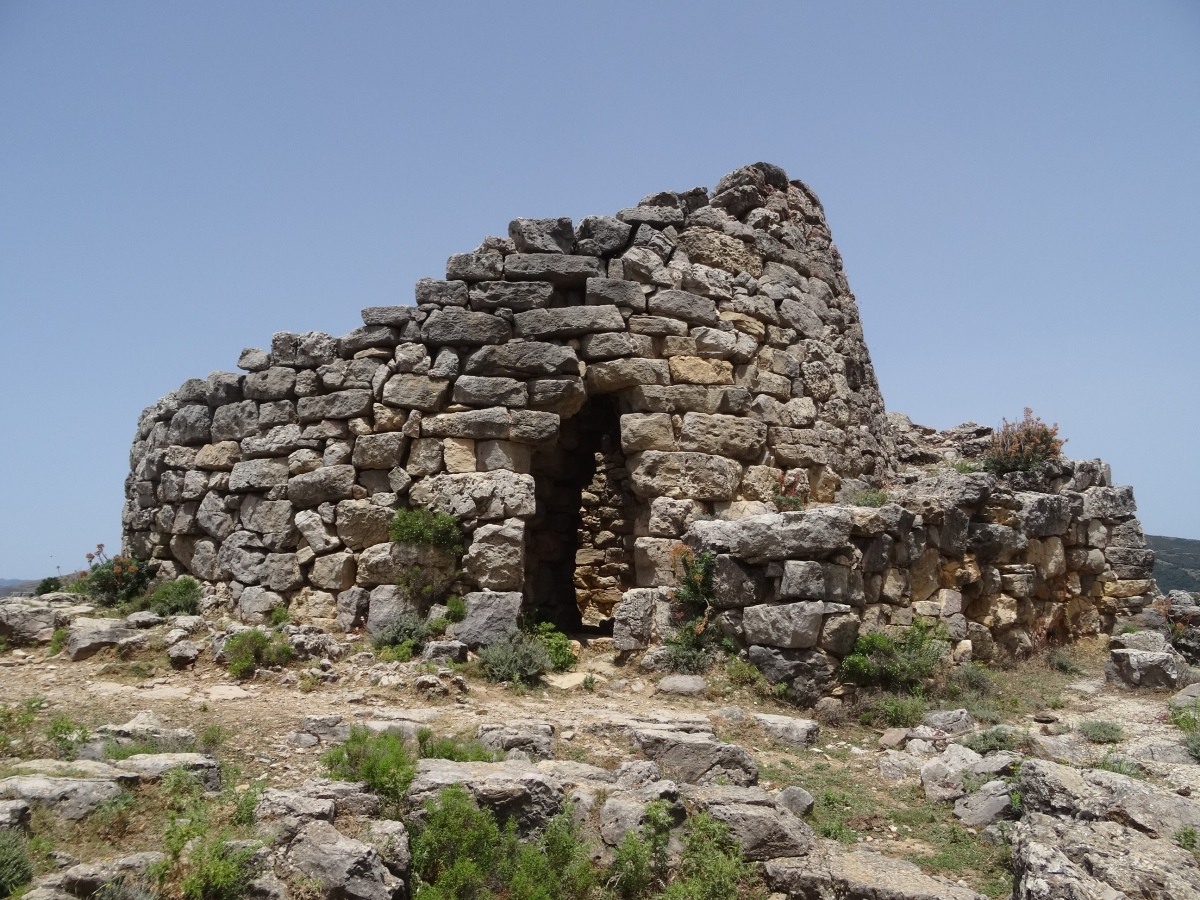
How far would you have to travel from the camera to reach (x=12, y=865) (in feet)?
12.2

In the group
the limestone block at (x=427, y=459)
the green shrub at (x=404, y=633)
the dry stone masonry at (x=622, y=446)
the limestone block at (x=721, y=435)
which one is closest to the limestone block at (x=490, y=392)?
the dry stone masonry at (x=622, y=446)

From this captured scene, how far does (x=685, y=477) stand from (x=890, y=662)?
2.69 m

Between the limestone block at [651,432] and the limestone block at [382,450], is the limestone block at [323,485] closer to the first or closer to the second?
the limestone block at [382,450]

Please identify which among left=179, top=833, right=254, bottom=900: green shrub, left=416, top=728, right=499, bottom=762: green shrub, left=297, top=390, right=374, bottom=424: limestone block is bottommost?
left=179, top=833, right=254, bottom=900: green shrub

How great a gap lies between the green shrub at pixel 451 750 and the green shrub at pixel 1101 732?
178 inches

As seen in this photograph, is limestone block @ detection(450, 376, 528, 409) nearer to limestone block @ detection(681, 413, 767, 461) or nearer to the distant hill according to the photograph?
limestone block @ detection(681, 413, 767, 461)

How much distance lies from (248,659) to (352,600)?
1.26 meters

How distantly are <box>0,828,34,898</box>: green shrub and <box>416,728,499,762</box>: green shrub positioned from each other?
2.05 metres

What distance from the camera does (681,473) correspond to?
9195mm

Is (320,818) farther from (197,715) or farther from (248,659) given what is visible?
(248,659)

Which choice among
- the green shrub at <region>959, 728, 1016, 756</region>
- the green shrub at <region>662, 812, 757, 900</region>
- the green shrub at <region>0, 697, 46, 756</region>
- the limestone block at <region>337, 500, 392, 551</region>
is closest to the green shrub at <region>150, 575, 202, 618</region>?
the limestone block at <region>337, 500, 392, 551</region>

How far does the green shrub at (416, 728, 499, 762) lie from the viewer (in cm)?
533

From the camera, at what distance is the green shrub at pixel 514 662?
7.88 meters

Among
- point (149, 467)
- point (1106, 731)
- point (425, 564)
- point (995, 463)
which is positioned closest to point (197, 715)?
point (425, 564)
